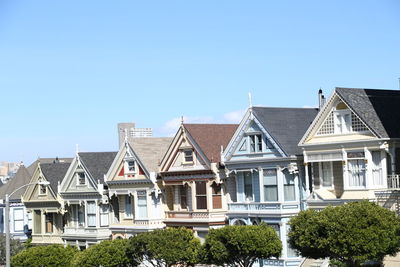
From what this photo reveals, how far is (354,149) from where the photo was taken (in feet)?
153

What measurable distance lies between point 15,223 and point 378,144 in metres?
40.9

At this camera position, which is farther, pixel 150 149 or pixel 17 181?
pixel 17 181

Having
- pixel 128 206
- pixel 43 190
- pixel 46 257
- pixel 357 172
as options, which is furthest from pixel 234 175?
pixel 43 190

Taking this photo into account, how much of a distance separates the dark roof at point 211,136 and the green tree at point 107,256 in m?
7.47

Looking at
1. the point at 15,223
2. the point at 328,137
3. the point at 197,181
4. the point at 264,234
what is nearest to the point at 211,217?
the point at 197,181

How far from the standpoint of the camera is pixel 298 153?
50531 mm

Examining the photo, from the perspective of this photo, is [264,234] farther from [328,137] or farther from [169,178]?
[169,178]

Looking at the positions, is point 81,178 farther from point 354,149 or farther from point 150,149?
point 354,149

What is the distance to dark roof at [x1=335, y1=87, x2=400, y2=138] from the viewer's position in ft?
151

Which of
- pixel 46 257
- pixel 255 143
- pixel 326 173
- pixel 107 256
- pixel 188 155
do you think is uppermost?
pixel 255 143

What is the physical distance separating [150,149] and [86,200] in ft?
22.6

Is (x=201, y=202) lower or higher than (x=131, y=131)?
lower

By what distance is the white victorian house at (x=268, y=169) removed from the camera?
167 ft

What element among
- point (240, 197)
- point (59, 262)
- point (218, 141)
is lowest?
point (59, 262)
